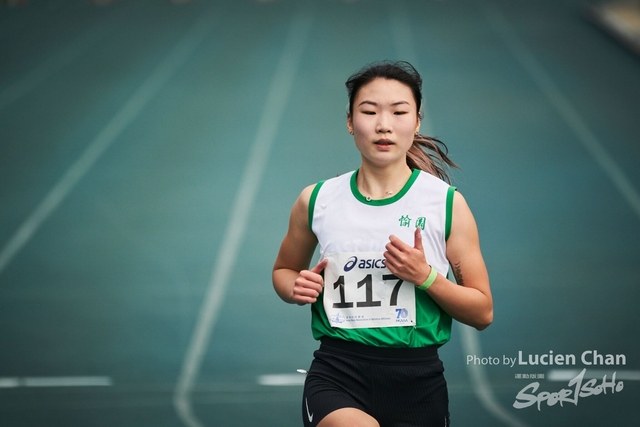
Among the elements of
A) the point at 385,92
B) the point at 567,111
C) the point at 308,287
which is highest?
the point at 567,111

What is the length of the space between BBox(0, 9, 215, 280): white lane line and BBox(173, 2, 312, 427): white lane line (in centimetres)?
115

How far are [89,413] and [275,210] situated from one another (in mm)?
3020

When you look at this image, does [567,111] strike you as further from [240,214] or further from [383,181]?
[383,181]

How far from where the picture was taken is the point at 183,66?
1005 centimetres

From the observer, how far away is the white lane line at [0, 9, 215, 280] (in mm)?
6525

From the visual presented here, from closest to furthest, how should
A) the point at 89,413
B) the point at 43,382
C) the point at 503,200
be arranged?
Result: the point at 89,413, the point at 43,382, the point at 503,200

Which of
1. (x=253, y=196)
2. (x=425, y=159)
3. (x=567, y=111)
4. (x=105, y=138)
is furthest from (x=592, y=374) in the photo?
(x=105, y=138)

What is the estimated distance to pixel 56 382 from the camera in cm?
466

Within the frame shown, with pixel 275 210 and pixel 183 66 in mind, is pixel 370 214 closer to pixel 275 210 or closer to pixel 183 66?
pixel 275 210

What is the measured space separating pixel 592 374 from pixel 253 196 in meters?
3.48

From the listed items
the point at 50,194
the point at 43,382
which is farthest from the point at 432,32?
the point at 43,382

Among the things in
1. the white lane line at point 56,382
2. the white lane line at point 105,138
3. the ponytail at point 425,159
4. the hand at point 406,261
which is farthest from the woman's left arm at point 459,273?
the white lane line at point 105,138

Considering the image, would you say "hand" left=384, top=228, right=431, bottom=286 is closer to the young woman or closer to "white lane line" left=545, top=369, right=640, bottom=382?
the young woman

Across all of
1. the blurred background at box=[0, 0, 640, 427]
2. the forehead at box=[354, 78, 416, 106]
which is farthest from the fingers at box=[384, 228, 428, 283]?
the blurred background at box=[0, 0, 640, 427]
